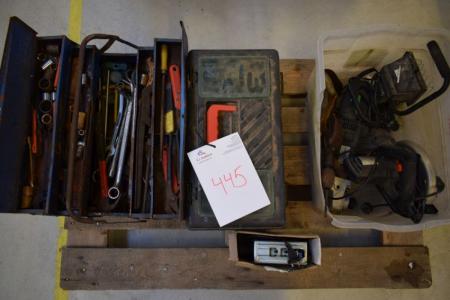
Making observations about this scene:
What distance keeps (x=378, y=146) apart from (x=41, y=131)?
100cm

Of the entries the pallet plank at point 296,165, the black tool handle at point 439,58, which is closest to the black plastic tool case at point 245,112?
the pallet plank at point 296,165

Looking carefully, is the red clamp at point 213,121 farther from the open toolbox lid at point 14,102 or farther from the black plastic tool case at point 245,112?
the open toolbox lid at point 14,102

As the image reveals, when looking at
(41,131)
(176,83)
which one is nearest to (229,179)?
(176,83)

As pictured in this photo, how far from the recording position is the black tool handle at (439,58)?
2.87ft

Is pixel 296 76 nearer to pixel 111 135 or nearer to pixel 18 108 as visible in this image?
pixel 111 135

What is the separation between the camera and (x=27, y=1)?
1.36m

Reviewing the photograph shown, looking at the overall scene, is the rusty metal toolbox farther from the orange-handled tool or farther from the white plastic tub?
the white plastic tub

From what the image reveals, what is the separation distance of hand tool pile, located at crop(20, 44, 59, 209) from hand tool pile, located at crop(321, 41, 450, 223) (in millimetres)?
768

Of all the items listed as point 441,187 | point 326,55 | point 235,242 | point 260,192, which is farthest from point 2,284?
point 441,187

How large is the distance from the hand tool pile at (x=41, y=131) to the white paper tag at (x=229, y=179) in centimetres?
40

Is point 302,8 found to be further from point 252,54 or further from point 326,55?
point 252,54

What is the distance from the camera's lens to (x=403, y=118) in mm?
1048

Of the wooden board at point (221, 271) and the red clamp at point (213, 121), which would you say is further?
the wooden board at point (221, 271)

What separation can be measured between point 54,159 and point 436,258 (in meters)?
1.37
